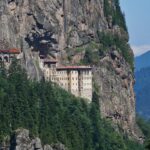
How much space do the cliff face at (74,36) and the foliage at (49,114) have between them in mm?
4020

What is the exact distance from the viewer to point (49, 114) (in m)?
120

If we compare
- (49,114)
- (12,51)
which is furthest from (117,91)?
(12,51)

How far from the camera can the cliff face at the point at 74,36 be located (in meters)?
125

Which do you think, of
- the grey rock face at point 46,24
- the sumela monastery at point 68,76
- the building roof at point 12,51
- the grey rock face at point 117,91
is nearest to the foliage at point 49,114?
the sumela monastery at point 68,76

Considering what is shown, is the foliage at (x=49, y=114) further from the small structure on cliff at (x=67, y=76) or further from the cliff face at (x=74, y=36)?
the cliff face at (x=74, y=36)

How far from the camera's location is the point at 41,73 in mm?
125438

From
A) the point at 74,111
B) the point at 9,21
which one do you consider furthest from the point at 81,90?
the point at 9,21

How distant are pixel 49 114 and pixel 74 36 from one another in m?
17.8

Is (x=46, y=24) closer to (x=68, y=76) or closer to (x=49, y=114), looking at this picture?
(x=68, y=76)

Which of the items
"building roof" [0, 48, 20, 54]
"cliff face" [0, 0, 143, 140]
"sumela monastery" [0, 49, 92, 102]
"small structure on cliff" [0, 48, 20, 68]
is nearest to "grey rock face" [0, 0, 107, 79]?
"cliff face" [0, 0, 143, 140]

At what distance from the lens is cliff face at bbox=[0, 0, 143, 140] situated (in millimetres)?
124562

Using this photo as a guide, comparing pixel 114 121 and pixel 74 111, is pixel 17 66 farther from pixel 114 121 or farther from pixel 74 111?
pixel 114 121

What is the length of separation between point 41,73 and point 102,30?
19056 millimetres

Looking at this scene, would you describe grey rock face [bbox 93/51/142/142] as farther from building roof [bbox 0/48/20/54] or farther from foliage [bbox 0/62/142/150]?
building roof [bbox 0/48/20/54]
